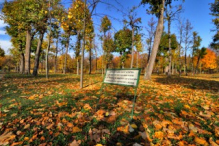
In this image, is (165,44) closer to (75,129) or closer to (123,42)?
(123,42)

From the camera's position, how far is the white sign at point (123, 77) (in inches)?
132

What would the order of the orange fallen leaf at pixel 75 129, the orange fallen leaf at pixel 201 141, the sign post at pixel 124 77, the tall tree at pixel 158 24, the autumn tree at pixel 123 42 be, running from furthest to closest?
the autumn tree at pixel 123 42 → the tall tree at pixel 158 24 → the sign post at pixel 124 77 → the orange fallen leaf at pixel 75 129 → the orange fallen leaf at pixel 201 141

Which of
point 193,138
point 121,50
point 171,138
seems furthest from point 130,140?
point 121,50

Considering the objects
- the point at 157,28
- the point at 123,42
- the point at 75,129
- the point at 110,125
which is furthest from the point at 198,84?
the point at 123,42

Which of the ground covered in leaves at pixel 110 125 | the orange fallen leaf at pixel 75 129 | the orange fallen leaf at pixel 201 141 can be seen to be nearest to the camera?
the orange fallen leaf at pixel 201 141

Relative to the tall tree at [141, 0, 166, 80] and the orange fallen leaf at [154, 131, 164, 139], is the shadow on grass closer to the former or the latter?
the tall tree at [141, 0, 166, 80]

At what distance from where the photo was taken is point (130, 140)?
8.11 ft

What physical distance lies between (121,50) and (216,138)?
119ft

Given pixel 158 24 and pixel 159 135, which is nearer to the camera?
pixel 159 135

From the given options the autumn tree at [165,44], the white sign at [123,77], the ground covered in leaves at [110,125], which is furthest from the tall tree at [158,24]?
the autumn tree at [165,44]

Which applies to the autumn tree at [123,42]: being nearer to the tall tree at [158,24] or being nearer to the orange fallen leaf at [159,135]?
the tall tree at [158,24]

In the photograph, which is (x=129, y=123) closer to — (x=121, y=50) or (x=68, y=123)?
(x=68, y=123)

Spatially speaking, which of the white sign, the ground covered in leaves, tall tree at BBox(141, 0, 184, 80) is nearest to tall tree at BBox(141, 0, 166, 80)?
tall tree at BBox(141, 0, 184, 80)

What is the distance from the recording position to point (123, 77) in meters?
3.69
